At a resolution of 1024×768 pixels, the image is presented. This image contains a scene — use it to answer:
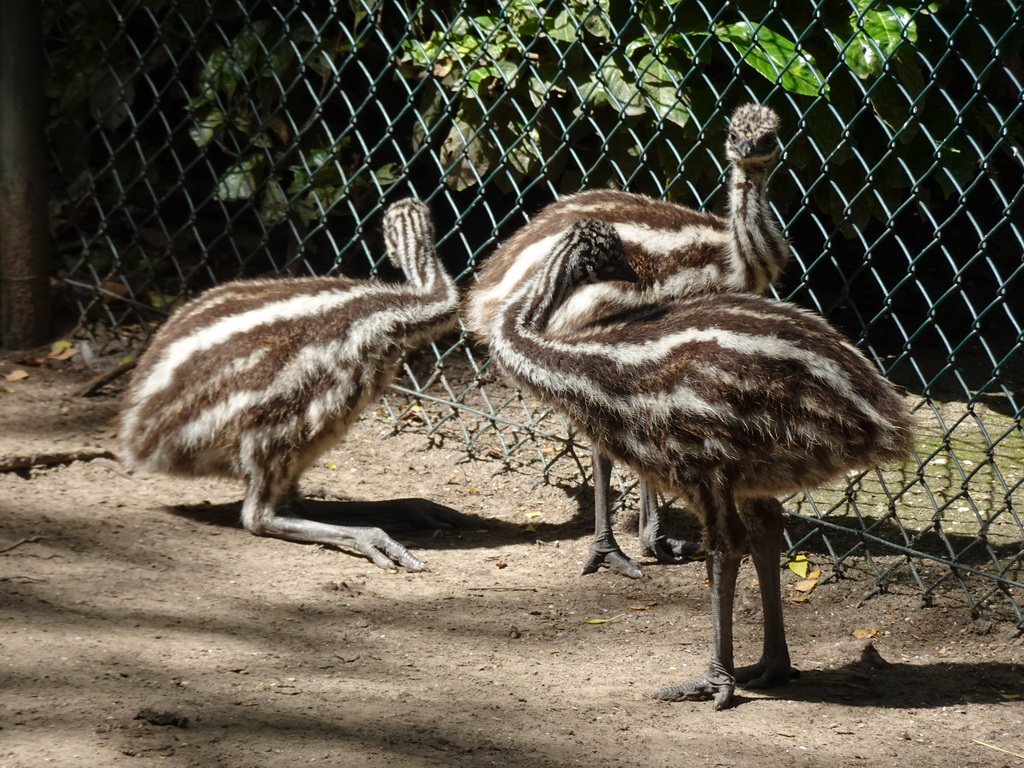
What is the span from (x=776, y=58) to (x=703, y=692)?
8.29 feet

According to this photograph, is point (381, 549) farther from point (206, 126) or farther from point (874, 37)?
point (206, 126)

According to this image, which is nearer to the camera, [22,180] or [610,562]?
[610,562]

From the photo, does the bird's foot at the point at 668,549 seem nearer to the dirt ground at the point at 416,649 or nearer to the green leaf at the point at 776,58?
the dirt ground at the point at 416,649

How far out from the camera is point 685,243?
15.9ft

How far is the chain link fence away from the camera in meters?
4.80

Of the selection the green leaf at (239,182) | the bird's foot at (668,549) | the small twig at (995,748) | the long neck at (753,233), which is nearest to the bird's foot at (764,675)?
the small twig at (995,748)

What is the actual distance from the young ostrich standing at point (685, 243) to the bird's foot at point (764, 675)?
3.20ft

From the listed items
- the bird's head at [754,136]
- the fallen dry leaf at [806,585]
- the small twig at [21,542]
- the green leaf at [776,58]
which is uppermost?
the green leaf at [776,58]

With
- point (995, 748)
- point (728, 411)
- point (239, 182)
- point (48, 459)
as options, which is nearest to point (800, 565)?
point (995, 748)

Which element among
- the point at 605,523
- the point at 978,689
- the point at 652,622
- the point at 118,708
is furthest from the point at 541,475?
the point at 118,708

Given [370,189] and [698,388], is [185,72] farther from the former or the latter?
[698,388]

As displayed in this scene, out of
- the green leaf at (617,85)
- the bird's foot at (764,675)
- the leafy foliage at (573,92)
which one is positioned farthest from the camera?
the green leaf at (617,85)

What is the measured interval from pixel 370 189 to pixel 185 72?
160 centimetres

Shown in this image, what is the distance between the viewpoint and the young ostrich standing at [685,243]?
188 inches
